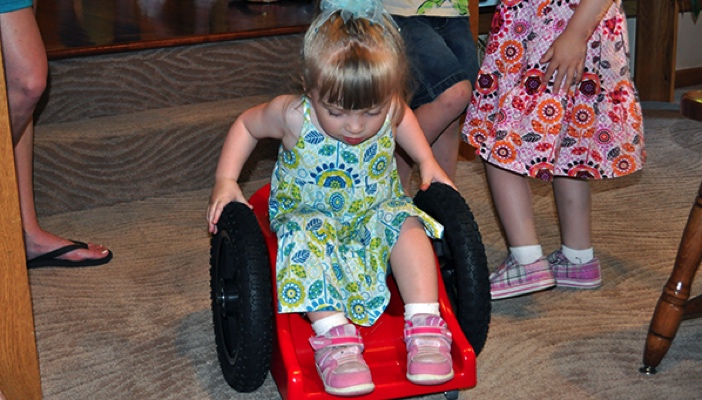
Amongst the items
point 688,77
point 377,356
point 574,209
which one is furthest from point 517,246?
point 688,77

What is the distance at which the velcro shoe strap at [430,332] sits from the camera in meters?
1.29

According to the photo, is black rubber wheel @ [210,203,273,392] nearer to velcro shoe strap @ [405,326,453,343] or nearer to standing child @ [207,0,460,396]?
standing child @ [207,0,460,396]

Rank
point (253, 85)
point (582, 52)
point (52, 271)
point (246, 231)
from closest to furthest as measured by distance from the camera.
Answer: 1. point (246, 231)
2. point (582, 52)
3. point (52, 271)
4. point (253, 85)

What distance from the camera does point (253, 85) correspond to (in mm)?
2541

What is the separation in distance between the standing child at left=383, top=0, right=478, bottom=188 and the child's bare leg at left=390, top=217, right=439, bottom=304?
1.34 ft

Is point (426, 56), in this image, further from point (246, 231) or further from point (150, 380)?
point (150, 380)

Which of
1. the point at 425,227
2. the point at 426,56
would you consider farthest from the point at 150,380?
the point at 426,56

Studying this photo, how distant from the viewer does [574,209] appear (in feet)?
5.73

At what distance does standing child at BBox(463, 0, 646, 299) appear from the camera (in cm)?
159

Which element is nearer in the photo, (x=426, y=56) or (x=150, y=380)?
(x=150, y=380)

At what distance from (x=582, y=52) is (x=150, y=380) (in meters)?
0.89

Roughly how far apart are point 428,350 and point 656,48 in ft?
6.61

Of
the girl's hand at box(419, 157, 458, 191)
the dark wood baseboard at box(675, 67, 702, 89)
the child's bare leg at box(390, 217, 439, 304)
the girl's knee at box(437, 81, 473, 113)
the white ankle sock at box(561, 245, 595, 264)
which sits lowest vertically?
the dark wood baseboard at box(675, 67, 702, 89)

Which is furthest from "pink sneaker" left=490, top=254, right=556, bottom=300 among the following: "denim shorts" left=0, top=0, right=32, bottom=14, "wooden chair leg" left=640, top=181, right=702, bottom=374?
"denim shorts" left=0, top=0, right=32, bottom=14
